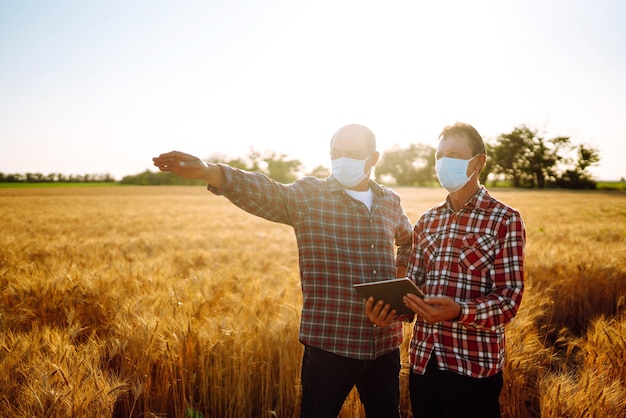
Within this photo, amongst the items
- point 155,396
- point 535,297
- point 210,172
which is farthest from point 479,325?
point 535,297

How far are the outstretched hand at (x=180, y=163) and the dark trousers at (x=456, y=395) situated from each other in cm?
145

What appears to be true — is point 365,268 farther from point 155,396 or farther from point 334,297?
point 155,396

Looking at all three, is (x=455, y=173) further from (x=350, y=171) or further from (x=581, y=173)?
(x=581, y=173)

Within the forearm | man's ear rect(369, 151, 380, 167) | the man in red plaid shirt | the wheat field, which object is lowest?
the wheat field

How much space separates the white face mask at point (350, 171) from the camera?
81.7 inches

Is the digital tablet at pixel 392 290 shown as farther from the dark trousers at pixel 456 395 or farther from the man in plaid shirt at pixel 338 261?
the dark trousers at pixel 456 395

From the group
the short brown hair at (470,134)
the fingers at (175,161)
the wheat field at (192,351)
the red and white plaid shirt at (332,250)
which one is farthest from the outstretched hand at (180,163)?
the short brown hair at (470,134)

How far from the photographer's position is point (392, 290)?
5.36 feet

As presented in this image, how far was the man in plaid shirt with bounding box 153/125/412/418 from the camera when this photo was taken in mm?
1873

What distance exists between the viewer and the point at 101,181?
72812 millimetres

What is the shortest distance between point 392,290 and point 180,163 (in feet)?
3.55

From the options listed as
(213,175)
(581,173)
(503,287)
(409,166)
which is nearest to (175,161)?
(213,175)

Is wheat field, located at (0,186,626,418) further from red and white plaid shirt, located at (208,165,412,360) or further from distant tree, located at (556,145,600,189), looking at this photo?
distant tree, located at (556,145,600,189)

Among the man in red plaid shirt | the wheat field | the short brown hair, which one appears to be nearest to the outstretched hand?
the man in red plaid shirt
